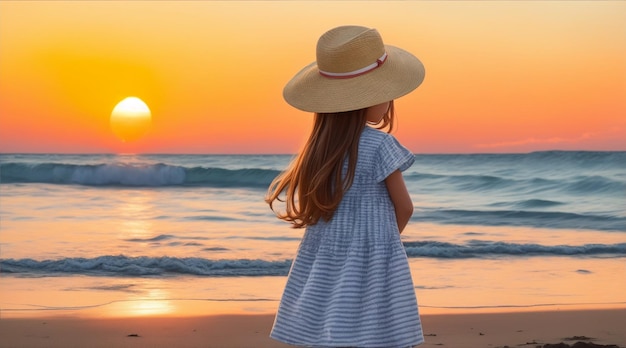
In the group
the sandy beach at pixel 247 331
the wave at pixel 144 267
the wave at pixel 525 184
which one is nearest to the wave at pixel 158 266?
the wave at pixel 144 267

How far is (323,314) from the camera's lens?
3.22 meters

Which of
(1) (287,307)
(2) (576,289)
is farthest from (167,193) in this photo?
(1) (287,307)

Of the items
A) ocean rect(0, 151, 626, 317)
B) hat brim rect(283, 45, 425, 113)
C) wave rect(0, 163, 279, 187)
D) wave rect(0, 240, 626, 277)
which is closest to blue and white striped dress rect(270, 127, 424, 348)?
hat brim rect(283, 45, 425, 113)

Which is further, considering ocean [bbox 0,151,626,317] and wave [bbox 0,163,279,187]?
wave [bbox 0,163,279,187]

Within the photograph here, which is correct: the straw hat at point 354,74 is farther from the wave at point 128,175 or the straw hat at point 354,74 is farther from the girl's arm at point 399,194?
the wave at point 128,175

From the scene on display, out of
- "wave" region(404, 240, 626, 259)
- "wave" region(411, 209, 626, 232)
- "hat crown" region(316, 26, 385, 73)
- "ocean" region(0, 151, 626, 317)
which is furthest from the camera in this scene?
"wave" region(411, 209, 626, 232)

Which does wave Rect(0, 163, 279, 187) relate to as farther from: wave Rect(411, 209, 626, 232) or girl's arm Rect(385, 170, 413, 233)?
girl's arm Rect(385, 170, 413, 233)

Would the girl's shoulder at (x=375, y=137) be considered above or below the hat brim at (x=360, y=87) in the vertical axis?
below

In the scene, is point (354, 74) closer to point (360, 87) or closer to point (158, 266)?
point (360, 87)

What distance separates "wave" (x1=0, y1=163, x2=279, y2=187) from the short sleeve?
21358 mm

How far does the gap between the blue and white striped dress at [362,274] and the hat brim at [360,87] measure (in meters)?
0.14

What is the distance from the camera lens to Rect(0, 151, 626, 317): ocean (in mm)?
7957

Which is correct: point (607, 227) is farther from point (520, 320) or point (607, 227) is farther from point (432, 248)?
point (520, 320)

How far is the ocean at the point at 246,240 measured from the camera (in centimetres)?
796
